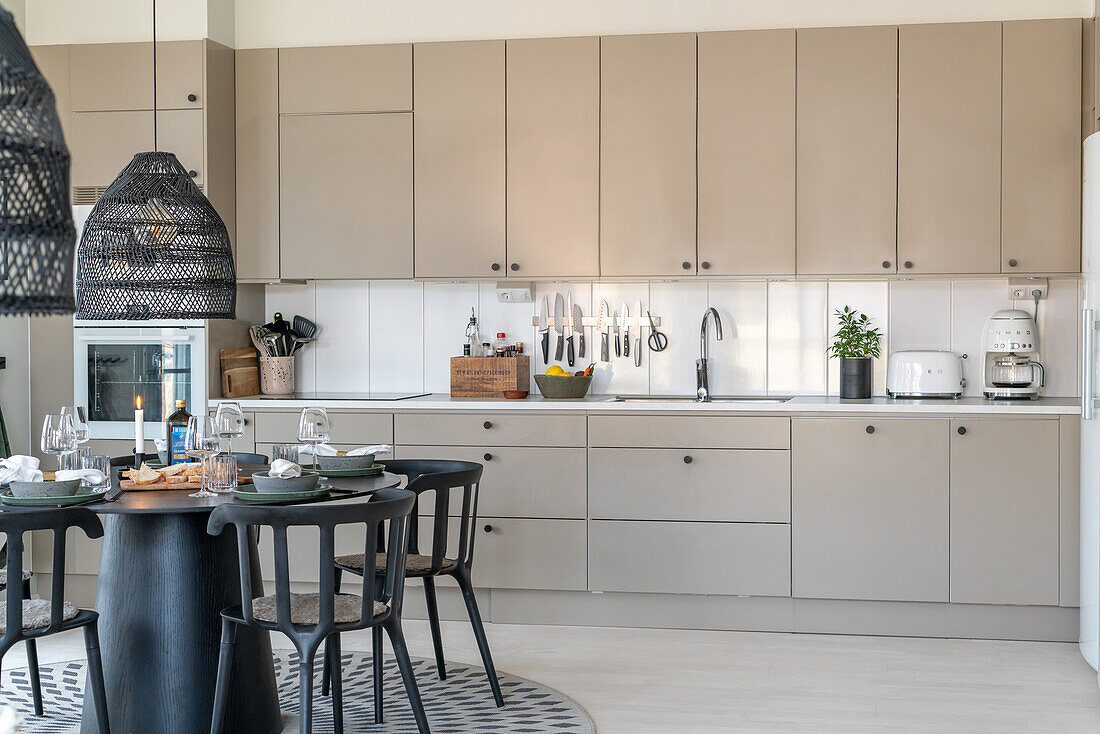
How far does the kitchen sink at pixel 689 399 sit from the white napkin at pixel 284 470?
161 cm

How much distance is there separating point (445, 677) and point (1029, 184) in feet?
8.96

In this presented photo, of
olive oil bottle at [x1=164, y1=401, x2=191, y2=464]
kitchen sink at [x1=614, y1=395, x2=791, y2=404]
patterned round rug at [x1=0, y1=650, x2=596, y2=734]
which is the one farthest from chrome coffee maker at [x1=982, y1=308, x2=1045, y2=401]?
olive oil bottle at [x1=164, y1=401, x2=191, y2=464]

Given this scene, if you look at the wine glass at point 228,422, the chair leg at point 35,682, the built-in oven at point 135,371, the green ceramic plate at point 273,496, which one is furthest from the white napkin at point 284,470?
the built-in oven at point 135,371

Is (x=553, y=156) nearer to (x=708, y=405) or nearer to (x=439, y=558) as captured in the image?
(x=708, y=405)

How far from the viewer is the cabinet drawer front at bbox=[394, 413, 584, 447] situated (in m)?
4.18

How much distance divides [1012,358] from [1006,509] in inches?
25.0

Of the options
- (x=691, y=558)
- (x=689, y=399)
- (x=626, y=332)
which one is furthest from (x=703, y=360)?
(x=691, y=558)

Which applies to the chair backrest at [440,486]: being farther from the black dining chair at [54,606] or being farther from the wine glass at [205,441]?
the black dining chair at [54,606]

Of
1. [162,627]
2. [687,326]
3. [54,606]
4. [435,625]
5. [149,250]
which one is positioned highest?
[149,250]

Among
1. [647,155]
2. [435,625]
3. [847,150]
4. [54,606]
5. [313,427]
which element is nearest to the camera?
[54,606]

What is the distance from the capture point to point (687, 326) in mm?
4621

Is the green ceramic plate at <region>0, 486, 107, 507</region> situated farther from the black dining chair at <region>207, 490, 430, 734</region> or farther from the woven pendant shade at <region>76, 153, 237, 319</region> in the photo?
the woven pendant shade at <region>76, 153, 237, 319</region>

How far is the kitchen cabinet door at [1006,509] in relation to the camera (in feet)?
12.8

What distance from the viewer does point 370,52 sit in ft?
14.7
